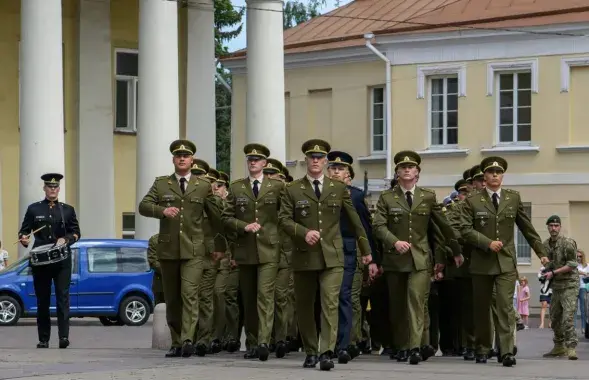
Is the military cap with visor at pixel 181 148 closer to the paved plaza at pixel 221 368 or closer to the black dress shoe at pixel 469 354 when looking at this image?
the paved plaza at pixel 221 368

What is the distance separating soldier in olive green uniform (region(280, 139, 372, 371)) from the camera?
615 inches

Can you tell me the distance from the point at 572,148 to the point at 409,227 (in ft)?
89.8

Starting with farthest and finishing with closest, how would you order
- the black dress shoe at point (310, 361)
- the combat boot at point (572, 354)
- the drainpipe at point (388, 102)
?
1. the drainpipe at point (388, 102)
2. the combat boot at point (572, 354)
3. the black dress shoe at point (310, 361)

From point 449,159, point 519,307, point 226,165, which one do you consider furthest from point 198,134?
point 226,165

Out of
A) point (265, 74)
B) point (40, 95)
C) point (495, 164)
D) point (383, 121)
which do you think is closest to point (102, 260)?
point (40, 95)

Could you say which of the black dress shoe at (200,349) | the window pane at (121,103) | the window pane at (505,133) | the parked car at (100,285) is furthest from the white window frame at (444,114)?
the black dress shoe at (200,349)

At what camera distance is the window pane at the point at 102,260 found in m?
29.8

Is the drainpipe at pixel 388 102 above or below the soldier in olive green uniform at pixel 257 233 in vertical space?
above

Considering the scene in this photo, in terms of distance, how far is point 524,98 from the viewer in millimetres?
44094

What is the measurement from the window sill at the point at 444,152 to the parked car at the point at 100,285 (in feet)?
54.2

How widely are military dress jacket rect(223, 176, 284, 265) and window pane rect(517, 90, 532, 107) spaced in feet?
91.5

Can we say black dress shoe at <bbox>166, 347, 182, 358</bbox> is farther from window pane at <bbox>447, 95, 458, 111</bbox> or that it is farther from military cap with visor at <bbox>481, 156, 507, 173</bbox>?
window pane at <bbox>447, 95, 458, 111</bbox>

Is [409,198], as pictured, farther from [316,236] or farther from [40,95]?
[40,95]

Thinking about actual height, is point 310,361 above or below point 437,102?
below
